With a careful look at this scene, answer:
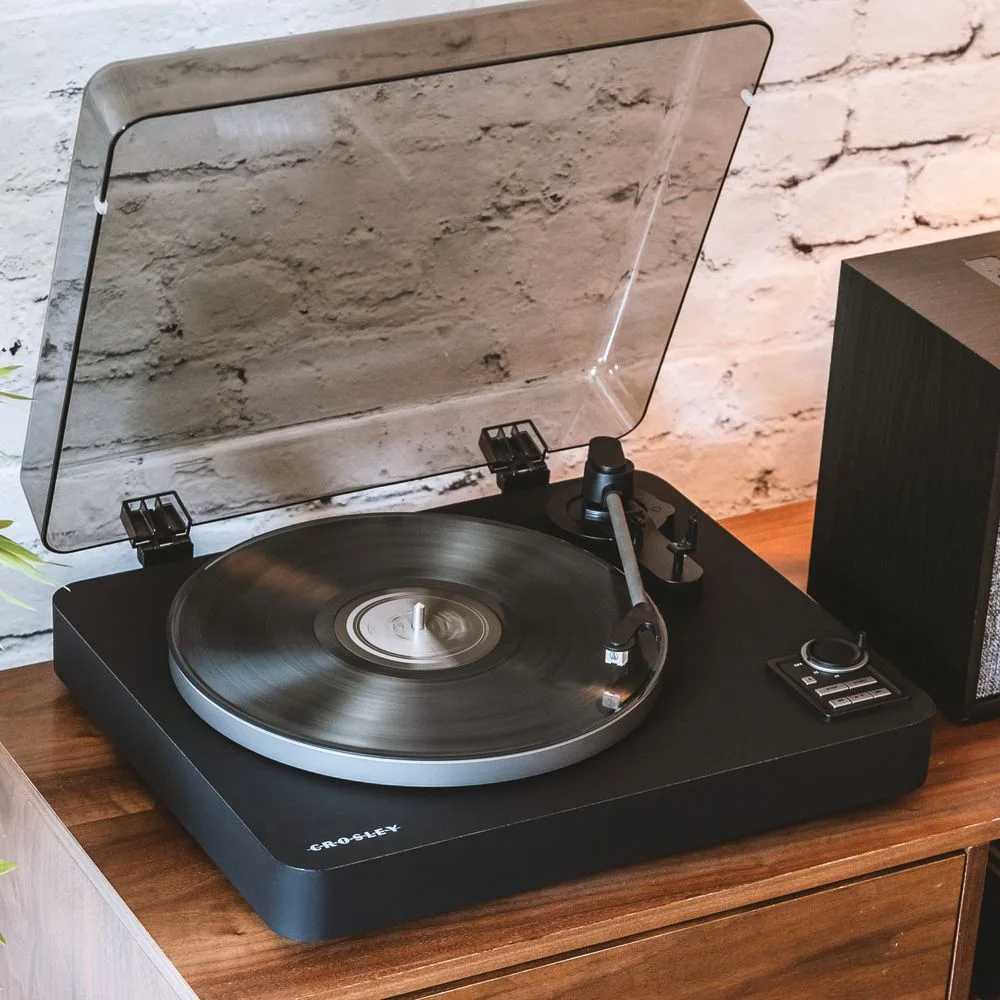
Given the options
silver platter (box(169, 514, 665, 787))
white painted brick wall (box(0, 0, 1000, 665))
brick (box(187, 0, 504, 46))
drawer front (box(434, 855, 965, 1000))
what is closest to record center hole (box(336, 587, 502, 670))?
silver platter (box(169, 514, 665, 787))

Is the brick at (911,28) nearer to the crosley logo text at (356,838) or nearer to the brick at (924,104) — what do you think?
the brick at (924,104)

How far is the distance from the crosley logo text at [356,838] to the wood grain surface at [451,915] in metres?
0.08

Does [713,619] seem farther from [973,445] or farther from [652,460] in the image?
[652,460]

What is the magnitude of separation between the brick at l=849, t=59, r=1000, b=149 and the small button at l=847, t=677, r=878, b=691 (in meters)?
0.66

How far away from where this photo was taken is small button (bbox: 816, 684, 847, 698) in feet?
3.85

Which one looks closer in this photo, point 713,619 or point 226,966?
point 226,966

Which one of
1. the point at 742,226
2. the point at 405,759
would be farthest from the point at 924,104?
the point at 405,759

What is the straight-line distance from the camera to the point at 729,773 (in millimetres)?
1104

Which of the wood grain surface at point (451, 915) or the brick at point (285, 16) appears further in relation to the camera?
the brick at point (285, 16)

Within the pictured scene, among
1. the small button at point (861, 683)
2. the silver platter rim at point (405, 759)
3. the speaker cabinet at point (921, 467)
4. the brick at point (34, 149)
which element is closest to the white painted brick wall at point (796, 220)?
the brick at point (34, 149)

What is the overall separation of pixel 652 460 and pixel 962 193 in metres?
0.43

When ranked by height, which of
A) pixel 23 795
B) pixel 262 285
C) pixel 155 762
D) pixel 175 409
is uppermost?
pixel 262 285

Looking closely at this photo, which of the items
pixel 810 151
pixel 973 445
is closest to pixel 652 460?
pixel 810 151

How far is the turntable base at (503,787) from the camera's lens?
1020 millimetres
